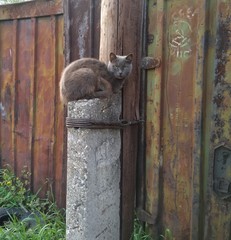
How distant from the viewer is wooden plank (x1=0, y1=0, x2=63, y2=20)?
473 centimetres

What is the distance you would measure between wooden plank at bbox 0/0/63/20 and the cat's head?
1.80m

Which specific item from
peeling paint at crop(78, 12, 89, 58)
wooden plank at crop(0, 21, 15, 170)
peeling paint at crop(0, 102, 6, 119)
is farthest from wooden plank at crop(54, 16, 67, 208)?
peeling paint at crop(0, 102, 6, 119)

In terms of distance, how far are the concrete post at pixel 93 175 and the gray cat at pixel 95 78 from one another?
0.48 feet

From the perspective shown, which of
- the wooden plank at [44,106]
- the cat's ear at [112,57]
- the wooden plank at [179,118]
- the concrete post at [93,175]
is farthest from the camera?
the wooden plank at [44,106]

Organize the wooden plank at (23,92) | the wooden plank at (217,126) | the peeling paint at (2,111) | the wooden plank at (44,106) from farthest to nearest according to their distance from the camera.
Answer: the peeling paint at (2,111) → the wooden plank at (23,92) → the wooden plank at (44,106) → the wooden plank at (217,126)

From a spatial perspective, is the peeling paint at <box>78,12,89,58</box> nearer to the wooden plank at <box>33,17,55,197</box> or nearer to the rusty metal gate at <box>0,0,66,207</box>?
the rusty metal gate at <box>0,0,66,207</box>

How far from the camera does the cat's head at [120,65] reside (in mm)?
3113

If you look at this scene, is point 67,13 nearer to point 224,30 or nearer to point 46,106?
point 46,106

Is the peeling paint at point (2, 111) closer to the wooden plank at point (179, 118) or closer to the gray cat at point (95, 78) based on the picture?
the gray cat at point (95, 78)

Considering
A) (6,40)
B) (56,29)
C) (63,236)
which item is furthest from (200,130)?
(6,40)

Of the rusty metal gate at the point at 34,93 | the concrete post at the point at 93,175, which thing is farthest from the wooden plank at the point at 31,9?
the concrete post at the point at 93,175

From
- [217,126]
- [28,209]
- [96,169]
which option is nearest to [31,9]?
[28,209]

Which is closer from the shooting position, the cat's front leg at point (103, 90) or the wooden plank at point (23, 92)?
the cat's front leg at point (103, 90)

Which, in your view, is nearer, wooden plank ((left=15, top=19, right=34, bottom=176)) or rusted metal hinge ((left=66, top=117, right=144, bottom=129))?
rusted metal hinge ((left=66, top=117, right=144, bottom=129))
